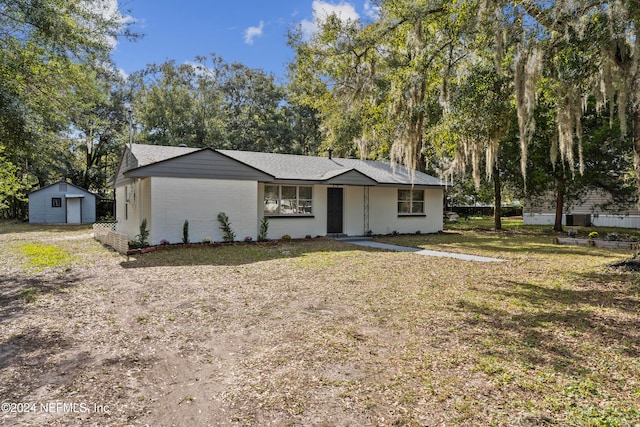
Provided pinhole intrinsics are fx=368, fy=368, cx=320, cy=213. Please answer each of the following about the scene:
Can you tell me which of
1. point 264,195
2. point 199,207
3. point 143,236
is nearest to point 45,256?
point 143,236

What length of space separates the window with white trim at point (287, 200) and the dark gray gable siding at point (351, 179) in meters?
1.13

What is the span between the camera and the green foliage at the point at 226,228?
39.5ft

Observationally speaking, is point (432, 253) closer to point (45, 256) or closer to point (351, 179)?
point (351, 179)

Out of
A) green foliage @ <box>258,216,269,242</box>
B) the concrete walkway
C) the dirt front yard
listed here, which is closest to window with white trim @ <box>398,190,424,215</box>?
the concrete walkway

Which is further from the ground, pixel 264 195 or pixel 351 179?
pixel 351 179

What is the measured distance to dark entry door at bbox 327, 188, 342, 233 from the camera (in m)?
14.7

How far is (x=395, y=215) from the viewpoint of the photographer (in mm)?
15953

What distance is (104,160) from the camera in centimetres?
3716

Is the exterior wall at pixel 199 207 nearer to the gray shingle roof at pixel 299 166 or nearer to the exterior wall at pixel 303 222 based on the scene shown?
the exterior wall at pixel 303 222

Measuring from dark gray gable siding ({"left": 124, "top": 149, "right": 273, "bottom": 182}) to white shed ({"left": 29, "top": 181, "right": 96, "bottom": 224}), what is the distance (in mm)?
18878

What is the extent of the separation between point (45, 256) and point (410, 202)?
43.3ft

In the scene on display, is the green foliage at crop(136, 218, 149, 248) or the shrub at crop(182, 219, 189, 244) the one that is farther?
the shrub at crop(182, 219, 189, 244)

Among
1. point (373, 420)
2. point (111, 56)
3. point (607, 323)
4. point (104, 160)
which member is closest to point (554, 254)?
point (607, 323)

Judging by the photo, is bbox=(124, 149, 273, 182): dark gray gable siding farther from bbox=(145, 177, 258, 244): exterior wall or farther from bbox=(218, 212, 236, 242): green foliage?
bbox=(218, 212, 236, 242): green foliage
